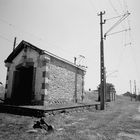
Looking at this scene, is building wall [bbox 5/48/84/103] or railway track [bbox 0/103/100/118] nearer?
railway track [bbox 0/103/100/118]

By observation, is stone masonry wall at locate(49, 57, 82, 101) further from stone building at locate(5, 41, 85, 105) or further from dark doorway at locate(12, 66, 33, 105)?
dark doorway at locate(12, 66, 33, 105)

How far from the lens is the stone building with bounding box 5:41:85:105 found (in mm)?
10281

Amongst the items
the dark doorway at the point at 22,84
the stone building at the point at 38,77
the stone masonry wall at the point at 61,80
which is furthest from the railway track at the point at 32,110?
the dark doorway at the point at 22,84

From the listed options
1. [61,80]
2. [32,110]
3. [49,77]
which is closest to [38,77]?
[49,77]

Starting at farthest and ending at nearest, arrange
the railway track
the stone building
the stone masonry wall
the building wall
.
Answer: the stone masonry wall, the stone building, the building wall, the railway track

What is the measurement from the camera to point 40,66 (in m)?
10.5

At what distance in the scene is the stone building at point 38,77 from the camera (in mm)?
10281

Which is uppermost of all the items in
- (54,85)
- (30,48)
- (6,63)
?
(30,48)

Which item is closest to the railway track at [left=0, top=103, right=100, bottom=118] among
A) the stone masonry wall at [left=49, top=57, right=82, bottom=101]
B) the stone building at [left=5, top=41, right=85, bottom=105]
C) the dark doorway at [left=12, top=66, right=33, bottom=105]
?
the stone building at [left=5, top=41, right=85, bottom=105]

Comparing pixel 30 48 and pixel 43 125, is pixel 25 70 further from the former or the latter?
pixel 43 125

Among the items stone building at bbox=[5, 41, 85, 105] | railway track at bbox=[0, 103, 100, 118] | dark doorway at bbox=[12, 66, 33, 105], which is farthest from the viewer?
dark doorway at bbox=[12, 66, 33, 105]

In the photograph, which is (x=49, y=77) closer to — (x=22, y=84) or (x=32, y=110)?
(x=22, y=84)

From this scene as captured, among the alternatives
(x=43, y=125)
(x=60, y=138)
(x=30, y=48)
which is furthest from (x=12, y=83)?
(x=60, y=138)

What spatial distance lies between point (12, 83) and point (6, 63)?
7.30ft
